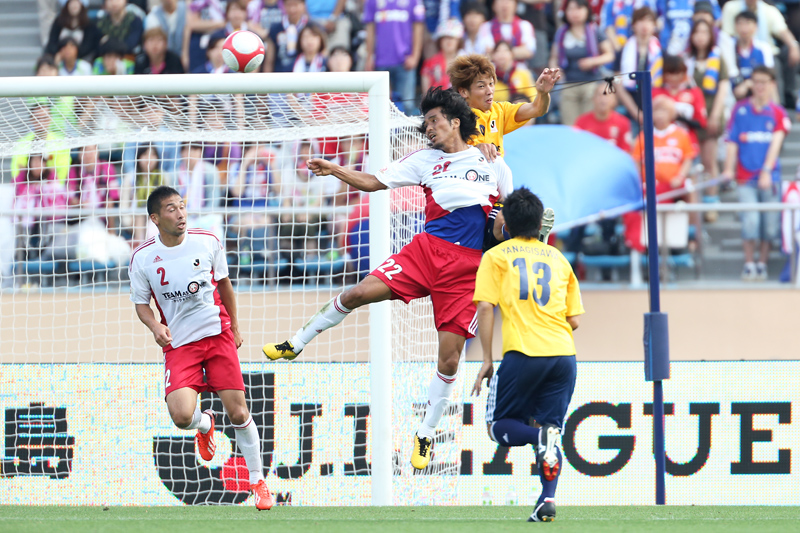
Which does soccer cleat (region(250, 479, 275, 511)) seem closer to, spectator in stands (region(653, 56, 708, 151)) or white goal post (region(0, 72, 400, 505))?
white goal post (region(0, 72, 400, 505))

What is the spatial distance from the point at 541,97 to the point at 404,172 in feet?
3.28

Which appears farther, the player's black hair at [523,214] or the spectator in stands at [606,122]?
the spectator in stands at [606,122]

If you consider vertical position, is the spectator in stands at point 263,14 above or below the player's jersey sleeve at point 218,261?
above

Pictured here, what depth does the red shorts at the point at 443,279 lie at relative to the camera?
588 centimetres

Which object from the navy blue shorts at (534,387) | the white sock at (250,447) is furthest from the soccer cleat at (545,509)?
the white sock at (250,447)

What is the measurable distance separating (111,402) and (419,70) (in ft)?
18.3

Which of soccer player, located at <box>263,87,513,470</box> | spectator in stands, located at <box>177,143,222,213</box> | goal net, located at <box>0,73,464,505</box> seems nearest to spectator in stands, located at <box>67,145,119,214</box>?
spectator in stands, located at <box>177,143,222,213</box>

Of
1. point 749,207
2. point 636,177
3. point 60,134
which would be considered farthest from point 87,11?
point 749,207

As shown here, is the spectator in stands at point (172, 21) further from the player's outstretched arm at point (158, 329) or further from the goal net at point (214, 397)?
the player's outstretched arm at point (158, 329)

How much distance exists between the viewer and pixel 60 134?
25.5ft

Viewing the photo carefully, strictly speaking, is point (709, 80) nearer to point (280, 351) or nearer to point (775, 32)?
point (775, 32)

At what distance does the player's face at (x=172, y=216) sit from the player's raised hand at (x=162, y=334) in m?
0.57

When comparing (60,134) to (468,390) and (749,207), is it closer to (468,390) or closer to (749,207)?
(468,390)

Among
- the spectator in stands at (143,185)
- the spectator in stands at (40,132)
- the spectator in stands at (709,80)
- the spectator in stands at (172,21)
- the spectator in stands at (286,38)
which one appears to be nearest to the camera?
the spectator in stands at (40,132)
